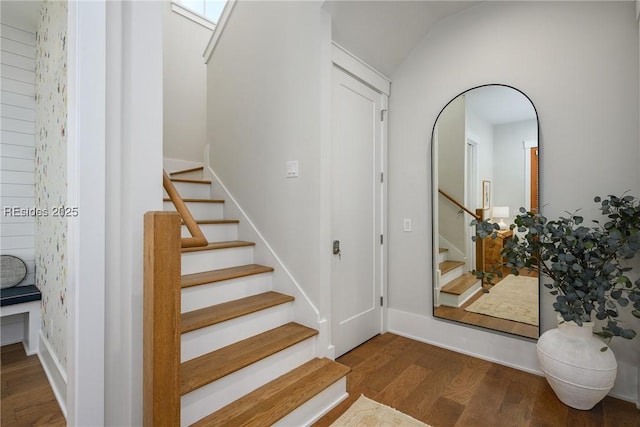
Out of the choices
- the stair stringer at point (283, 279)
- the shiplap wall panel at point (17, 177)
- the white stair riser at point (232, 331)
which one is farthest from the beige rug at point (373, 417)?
the shiplap wall panel at point (17, 177)

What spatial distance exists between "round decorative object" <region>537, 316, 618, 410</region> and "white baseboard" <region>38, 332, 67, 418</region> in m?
2.77

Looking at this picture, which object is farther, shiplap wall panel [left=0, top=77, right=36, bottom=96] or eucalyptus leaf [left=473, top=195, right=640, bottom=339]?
shiplap wall panel [left=0, top=77, right=36, bottom=96]

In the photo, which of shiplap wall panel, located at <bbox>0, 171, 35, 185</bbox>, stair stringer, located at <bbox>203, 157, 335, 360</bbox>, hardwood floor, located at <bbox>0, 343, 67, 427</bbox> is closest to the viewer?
hardwood floor, located at <bbox>0, 343, 67, 427</bbox>

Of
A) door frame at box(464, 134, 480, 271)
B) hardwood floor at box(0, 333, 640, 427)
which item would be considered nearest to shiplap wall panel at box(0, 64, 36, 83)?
hardwood floor at box(0, 333, 640, 427)

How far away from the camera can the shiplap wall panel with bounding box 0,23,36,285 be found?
7.94ft

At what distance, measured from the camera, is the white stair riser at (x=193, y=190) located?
2967mm

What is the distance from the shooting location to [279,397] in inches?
63.8

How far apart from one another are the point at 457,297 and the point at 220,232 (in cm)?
214

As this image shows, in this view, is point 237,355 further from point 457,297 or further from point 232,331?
→ point 457,297

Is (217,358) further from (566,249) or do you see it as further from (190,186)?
(566,249)

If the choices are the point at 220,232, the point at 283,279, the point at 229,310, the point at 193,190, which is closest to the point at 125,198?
the point at 229,310

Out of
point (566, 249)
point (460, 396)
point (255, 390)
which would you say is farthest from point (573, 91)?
point (255, 390)

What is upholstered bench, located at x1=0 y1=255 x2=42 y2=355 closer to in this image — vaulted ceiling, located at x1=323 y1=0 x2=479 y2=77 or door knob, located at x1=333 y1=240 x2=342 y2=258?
door knob, located at x1=333 y1=240 x2=342 y2=258

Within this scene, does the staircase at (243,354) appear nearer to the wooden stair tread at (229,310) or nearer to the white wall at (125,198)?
the wooden stair tread at (229,310)
